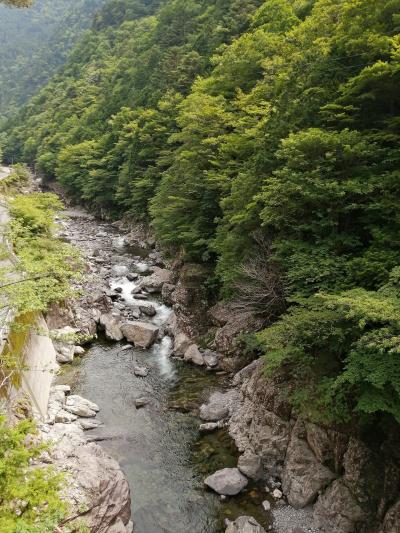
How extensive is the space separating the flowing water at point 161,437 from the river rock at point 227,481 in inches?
7.4

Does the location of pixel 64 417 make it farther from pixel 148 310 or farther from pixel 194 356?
pixel 148 310

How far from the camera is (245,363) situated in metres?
14.8

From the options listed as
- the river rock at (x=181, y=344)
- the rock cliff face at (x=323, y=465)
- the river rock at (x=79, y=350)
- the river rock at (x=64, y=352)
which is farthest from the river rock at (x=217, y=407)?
the river rock at (x=79, y=350)

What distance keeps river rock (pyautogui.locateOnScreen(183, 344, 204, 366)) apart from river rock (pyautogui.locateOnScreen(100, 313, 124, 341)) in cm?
356

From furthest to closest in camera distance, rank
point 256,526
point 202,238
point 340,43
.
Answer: point 202,238 → point 340,43 → point 256,526

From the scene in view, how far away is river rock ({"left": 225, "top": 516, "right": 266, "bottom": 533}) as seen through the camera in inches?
337

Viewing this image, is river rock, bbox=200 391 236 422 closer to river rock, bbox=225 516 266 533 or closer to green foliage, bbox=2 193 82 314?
river rock, bbox=225 516 266 533

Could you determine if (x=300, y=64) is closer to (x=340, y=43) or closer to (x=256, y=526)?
(x=340, y=43)

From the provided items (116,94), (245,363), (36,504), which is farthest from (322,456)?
(116,94)

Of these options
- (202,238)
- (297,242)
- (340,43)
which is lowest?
(202,238)

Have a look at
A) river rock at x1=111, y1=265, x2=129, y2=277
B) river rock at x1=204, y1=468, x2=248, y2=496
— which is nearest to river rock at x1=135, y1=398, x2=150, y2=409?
river rock at x1=204, y1=468, x2=248, y2=496

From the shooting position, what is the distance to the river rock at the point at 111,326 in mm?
17781

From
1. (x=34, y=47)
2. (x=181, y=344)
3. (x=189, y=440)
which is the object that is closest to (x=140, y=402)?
(x=189, y=440)

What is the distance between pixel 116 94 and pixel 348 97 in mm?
47732
